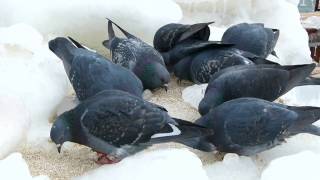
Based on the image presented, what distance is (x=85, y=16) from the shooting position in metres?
1.82

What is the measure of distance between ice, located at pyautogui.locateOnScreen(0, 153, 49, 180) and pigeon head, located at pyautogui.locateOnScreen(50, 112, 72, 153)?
0.09 m

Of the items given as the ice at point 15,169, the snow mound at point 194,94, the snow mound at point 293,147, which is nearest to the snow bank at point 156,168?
the ice at point 15,169

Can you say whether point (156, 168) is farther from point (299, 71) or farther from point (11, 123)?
point (299, 71)

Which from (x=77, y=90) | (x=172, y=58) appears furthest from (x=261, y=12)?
(x=77, y=90)

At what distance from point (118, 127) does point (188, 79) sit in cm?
56

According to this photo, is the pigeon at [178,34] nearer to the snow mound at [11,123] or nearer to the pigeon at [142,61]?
the pigeon at [142,61]

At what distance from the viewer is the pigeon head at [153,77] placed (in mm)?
1592

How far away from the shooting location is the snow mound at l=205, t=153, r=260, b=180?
120 cm

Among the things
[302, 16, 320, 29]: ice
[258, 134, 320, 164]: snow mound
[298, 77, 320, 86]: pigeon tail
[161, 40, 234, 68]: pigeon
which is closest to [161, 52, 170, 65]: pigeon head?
[161, 40, 234, 68]: pigeon

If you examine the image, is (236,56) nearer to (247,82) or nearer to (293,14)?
(247,82)

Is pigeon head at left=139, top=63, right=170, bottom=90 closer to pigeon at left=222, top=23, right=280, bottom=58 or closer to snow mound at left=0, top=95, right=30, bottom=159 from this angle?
pigeon at left=222, top=23, right=280, bottom=58

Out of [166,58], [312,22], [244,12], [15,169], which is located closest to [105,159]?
[15,169]

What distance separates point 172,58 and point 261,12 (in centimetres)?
67

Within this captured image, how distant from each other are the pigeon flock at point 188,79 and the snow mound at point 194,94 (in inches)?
1.4
